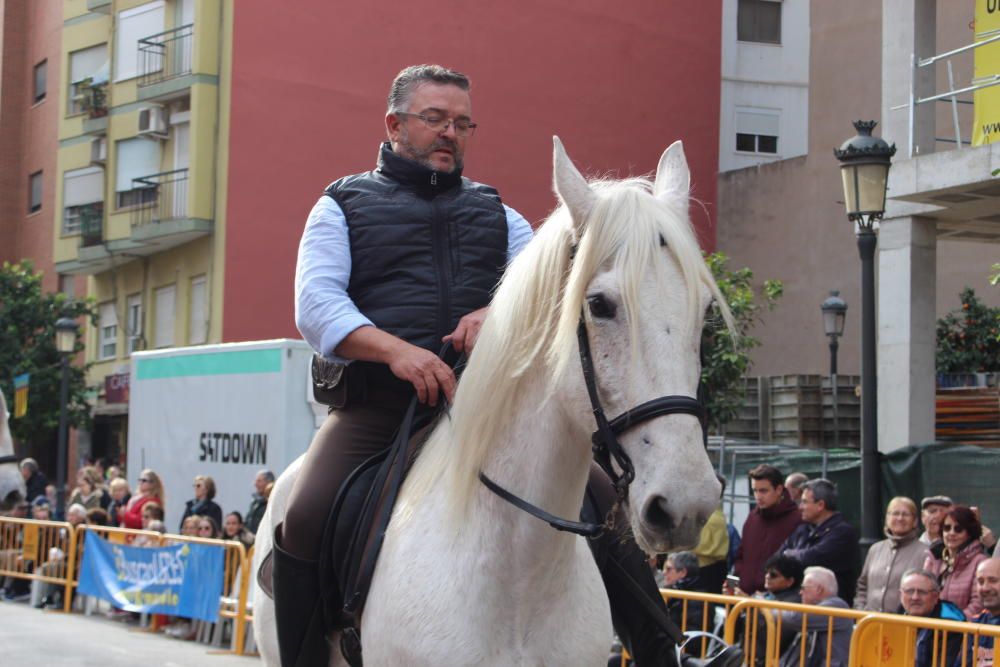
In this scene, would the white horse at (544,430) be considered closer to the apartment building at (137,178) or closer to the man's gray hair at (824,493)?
the man's gray hair at (824,493)

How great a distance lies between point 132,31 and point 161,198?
5.01 m

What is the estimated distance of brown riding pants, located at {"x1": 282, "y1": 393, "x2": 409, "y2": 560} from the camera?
4.46 m

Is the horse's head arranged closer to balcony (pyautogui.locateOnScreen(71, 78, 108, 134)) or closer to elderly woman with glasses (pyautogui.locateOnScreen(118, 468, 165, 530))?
elderly woman with glasses (pyautogui.locateOnScreen(118, 468, 165, 530))

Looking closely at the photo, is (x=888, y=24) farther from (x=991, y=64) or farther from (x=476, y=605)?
(x=476, y=605)

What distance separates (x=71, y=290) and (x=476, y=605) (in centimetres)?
3867

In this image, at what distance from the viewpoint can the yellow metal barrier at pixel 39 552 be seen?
18203 mm

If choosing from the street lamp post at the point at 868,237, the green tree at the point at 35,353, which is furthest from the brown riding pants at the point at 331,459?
the green tree at the point at 35,353

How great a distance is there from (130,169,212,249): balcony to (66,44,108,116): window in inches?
138

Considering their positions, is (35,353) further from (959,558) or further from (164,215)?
(959,558)

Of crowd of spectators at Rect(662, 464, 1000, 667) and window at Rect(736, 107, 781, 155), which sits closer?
crowd of spectators at Rect(662, 464, 1000, 667)

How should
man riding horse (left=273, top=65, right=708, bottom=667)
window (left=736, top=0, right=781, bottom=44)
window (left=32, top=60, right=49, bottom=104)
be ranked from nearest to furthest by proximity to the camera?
man riding horse (left=273, top=65, right=708, bottom=667), window (left=736, top=0, right=781, bottom=44), window (left=32, top=60, right=49, bottom=104)

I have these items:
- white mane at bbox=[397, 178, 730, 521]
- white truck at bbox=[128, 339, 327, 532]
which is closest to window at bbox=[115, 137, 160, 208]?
white truck at bbox=[128, 339, 327, 532]

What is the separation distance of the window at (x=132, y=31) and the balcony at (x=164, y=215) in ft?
9.96

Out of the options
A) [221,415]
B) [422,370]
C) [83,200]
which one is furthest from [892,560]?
[83,200]
